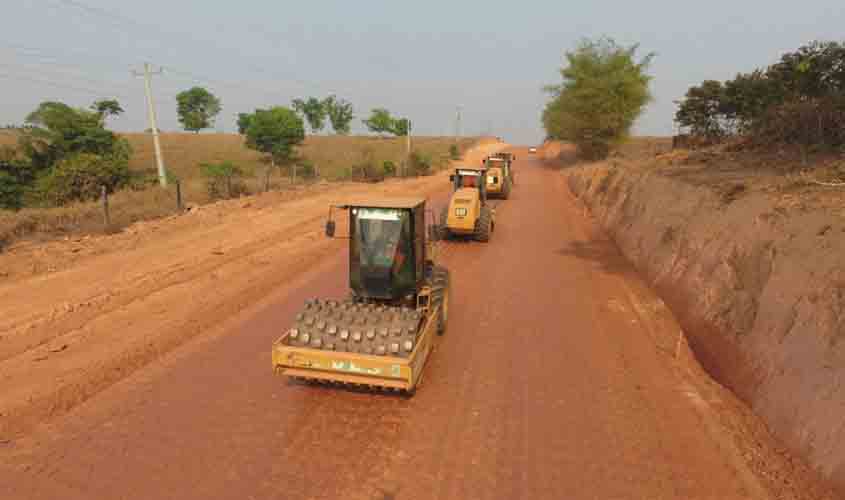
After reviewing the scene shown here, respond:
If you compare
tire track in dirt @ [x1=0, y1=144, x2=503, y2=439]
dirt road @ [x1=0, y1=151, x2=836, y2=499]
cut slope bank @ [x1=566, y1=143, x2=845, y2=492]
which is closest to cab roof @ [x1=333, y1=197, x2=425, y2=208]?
dirt road @ [x1=0, y1=151, x2=836, y2=499]

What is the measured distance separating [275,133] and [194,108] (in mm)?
41514

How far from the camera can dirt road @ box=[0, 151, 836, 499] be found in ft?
14.9

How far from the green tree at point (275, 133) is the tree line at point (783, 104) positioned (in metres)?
41.7

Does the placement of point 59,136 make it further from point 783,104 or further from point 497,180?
point 783,104

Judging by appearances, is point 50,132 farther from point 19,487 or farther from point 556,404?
point 556,404

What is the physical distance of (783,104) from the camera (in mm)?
14219

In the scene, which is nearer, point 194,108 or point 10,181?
point 10,181

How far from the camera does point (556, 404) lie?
19.5ft

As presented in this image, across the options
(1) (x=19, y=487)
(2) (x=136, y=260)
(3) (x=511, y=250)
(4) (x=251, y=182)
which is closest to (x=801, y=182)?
(3) (x=511, y=250)

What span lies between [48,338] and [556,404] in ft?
25.8

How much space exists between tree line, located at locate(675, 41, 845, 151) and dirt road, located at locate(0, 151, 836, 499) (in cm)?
849

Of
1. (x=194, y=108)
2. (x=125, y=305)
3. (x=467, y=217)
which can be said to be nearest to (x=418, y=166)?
(x=467, y=217)

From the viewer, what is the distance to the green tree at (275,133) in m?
53.2

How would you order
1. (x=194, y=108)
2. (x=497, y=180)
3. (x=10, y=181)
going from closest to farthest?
(x=497, y=180) < (x=10, y=181) < (x=194, y=108)
